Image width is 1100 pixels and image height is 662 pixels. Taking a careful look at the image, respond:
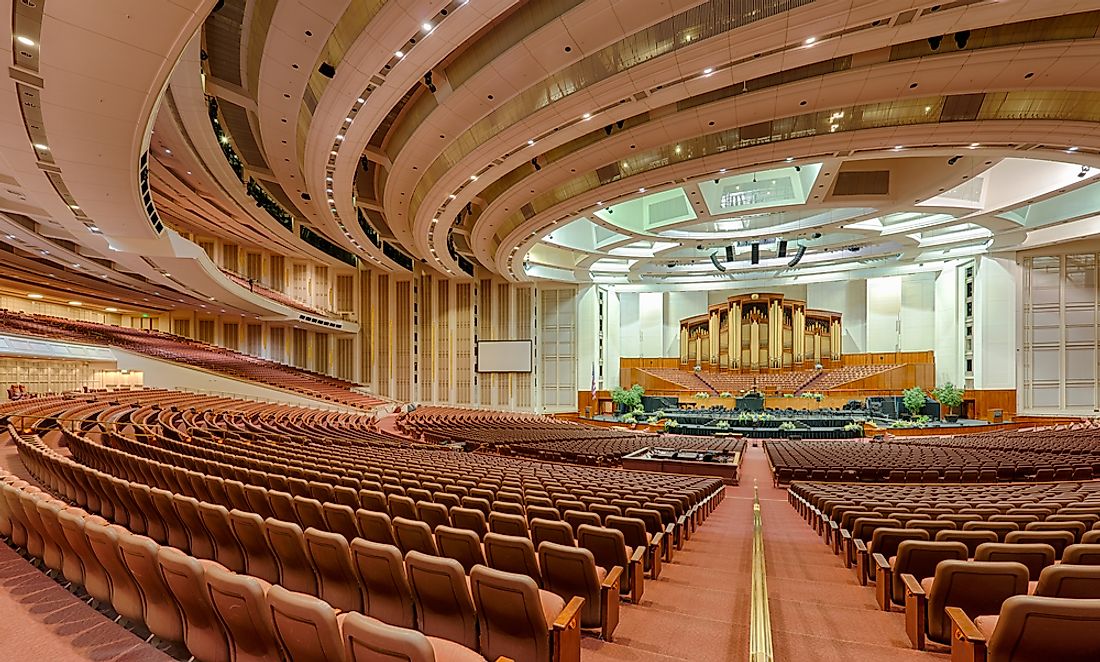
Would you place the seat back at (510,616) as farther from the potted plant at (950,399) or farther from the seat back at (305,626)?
the potted plant at (950,399)

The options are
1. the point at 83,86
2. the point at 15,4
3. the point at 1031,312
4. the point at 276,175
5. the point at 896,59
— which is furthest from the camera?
the point at 1031,312

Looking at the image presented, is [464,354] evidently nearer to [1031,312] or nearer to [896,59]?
[896,59]

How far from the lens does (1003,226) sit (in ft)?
59.5

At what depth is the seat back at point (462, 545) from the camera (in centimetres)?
278

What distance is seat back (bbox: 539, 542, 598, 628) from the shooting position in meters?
2.49

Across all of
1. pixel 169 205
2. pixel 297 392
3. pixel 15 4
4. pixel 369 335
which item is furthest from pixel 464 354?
pixel 15 4

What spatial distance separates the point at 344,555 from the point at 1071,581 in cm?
322

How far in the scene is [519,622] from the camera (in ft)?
6.75

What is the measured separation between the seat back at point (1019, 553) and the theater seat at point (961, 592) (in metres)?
0.41

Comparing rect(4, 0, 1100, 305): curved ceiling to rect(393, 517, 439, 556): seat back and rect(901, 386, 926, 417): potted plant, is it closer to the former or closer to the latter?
rect(393, 517, 439, 556): seat back

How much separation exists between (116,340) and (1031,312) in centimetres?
3432

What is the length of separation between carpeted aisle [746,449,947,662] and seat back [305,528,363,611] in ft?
6.94

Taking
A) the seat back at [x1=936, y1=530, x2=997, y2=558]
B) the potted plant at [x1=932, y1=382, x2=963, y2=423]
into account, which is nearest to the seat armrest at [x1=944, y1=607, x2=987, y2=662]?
the seat back at [x1=936, y1=530, x2=997, y2=558]

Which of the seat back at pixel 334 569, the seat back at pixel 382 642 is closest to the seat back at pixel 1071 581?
the seat back at pixel 382 642
